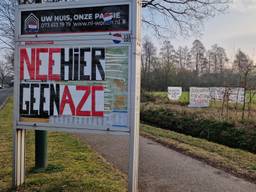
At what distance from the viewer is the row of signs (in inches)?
727

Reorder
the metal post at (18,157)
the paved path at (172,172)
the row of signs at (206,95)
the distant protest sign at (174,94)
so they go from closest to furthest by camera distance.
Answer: the metal post at (18,157) < the paved path at (172,172) < the row of signs at (206,95) < the distant protest sign at (174,94)

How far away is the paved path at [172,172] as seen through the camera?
579cm

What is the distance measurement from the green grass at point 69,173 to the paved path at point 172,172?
40 centimetres

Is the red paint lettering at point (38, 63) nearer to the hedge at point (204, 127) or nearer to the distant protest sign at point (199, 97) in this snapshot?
the hedge at point (204, 127)

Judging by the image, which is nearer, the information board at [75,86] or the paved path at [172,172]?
the information board at [75,86]

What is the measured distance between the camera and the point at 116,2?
192 inches

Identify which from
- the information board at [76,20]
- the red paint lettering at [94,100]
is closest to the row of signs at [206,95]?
the red paint lettering at [94,100]

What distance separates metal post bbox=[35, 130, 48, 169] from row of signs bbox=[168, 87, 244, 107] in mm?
12349

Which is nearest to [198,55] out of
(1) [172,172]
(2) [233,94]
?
(2) [233,94]

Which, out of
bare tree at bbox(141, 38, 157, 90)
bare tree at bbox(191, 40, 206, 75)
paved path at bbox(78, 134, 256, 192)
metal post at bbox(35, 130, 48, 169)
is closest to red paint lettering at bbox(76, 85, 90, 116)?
metal post at bbox(35, 130, 48, 169)

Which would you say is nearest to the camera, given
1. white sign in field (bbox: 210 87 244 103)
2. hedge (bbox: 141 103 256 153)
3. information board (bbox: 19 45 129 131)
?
information board (bbox: 19 45 129 131)

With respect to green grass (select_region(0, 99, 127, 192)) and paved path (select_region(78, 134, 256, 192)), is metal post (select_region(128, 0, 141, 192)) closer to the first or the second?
green grass (select_region(0, 99, 127, 192))

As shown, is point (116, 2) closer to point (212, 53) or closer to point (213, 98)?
point (213, 98)

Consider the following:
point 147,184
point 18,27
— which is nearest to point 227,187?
point 147,184
